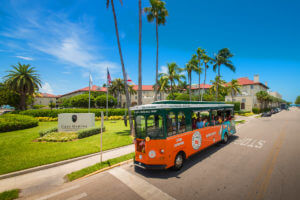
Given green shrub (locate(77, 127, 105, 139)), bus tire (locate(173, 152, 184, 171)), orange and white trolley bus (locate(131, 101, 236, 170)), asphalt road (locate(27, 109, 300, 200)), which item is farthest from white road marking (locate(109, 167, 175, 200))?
green shrub (locate(77, 127, 105, 139))

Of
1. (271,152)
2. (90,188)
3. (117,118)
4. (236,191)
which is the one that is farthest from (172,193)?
(117,118)

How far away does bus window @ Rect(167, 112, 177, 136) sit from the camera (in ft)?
19.3

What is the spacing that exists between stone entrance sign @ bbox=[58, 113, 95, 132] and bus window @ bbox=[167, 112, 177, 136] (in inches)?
447

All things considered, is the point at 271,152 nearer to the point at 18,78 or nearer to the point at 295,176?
the point at 295,176

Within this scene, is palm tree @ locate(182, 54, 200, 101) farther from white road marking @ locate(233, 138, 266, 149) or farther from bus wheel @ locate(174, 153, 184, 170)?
bus wheel @ locate(174, 153, 184, 170)

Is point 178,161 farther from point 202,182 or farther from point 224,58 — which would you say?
point 224,58

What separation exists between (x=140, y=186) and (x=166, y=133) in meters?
2.23

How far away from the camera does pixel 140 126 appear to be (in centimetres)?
629

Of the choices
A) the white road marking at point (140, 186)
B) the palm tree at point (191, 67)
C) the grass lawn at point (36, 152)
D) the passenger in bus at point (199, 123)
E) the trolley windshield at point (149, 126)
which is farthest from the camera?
the palm tree at point (191, 67)

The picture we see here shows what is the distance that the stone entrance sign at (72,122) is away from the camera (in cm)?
1397

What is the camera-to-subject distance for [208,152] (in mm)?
8766

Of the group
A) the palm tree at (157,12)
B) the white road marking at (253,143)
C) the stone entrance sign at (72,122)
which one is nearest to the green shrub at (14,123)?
the stone entrance sign at (72,122)

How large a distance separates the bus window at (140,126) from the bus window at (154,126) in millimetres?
224

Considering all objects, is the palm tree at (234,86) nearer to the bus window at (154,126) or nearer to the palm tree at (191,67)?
the palm tree at (191,67)
